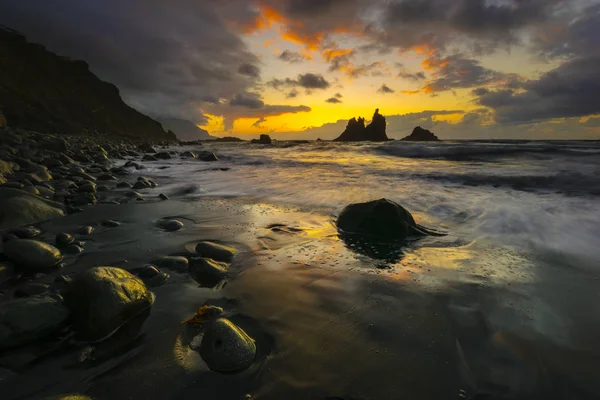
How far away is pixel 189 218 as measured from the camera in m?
5.81

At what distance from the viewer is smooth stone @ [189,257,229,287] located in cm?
326

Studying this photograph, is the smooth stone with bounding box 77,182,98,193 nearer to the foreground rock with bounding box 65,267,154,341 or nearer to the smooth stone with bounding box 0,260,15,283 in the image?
the smooth stone with bounding box 0,260,15,283

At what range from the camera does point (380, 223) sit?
16.8 feet

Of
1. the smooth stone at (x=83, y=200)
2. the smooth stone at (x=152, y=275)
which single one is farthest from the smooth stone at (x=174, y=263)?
the smooth stone at (x=83, y=200)

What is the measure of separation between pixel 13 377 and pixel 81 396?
21.9 inches

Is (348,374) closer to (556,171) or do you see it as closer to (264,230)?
(264,230)

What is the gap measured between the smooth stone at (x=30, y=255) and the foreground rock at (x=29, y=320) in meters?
1.10

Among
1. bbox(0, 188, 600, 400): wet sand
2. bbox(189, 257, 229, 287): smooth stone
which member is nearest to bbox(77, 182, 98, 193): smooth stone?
bbox(0, 188, 600, 400): wet sand

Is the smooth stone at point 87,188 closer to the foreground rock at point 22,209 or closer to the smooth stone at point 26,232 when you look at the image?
the foreground rock at point 22,209

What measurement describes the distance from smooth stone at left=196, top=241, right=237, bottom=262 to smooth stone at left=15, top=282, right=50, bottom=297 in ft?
5.11

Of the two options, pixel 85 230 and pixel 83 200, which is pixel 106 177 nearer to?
pixel 83 200

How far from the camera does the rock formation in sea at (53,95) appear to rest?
3547 centimetres

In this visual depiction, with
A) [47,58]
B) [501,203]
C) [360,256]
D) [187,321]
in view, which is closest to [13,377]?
[187,321]

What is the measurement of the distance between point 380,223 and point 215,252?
2.76m
